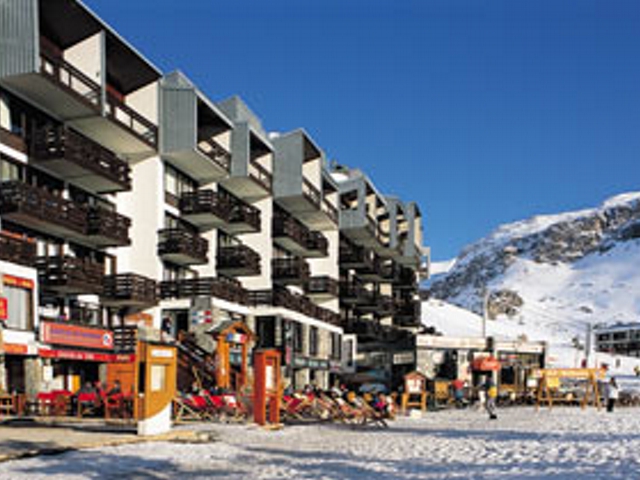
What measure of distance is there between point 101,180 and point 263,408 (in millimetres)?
11841

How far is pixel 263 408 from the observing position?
886 inches

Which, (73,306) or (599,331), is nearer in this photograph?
(73,306)

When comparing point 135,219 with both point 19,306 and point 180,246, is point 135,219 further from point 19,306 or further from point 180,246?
point 19,306

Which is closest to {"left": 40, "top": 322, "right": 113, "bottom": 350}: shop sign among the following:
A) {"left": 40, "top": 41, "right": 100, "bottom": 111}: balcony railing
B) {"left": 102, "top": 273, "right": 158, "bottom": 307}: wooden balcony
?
{"left": 102, "top": 273, "right": 158, "bottom": 307}: wooden balcony

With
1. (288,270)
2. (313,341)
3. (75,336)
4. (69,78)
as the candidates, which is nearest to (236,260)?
(288,270)

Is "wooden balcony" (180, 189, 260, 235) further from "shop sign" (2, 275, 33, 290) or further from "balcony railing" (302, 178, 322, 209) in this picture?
"shop sign" (2, 275, 33, 290)

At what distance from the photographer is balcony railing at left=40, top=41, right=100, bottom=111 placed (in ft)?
89.5

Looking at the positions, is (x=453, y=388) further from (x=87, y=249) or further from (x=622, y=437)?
(x=622, y=437)

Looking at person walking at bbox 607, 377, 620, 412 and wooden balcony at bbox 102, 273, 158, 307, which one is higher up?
wooden balcony at bbox 102, 273, 158, 307

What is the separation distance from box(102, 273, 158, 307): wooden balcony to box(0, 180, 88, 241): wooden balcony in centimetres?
204

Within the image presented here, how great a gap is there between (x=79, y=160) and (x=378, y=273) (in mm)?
35313

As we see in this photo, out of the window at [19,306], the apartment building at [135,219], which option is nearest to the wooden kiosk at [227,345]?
the apartment building at [135,219]

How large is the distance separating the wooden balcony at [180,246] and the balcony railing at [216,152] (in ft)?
12.3

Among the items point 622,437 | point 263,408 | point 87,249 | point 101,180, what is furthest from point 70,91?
point 622,437
